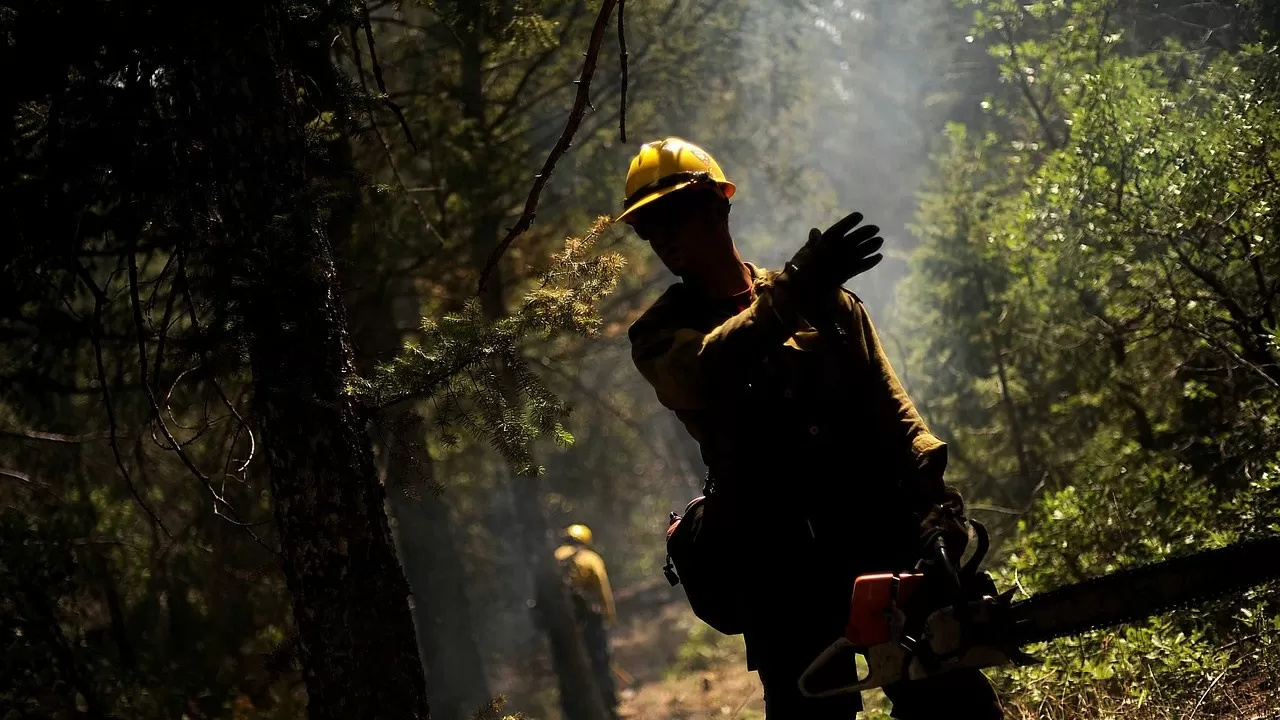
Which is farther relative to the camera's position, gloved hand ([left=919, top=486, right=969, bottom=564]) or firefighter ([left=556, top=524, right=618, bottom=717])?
firefighter ([left=556, top=524, right=618, bottom=717])

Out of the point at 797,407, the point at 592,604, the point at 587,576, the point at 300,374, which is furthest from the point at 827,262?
the point at 592,604

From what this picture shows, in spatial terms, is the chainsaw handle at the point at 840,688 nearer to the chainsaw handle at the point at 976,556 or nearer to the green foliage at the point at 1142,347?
the chainsaw handle at the point at 976,556

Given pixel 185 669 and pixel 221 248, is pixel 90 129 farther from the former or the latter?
pixel 185 669

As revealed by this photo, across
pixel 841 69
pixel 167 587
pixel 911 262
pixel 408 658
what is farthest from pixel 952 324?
pixel 841 69

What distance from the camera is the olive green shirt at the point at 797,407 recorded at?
8.92ft

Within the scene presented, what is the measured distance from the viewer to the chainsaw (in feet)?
8.16

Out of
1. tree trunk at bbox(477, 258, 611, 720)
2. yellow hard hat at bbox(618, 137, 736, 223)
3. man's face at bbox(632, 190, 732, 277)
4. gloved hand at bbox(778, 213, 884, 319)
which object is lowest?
tree trunk at bbox(477, 258, 611, 720)

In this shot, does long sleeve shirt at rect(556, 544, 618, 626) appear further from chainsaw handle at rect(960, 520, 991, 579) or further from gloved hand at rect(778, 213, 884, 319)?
gloved hand at rect(778, 213, 884, 319)

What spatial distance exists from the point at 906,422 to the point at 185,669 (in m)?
5.53

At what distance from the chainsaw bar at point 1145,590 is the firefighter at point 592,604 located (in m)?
9.51

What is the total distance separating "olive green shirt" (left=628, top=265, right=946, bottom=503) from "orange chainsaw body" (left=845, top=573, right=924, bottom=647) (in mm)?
358

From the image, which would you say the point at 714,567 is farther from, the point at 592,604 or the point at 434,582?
the point at 434,582

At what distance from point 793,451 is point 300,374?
5.60 ft

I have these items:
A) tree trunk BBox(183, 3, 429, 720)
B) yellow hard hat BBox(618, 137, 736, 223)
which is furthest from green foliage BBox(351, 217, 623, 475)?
yellow hard hat BBox(618, 137, 736, 223)
